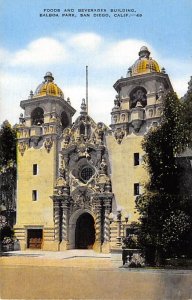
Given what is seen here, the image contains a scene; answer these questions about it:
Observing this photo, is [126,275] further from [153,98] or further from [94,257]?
[153,98]

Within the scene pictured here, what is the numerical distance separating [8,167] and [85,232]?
5439 mm

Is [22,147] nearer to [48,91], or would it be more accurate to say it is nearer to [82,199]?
[48,91]

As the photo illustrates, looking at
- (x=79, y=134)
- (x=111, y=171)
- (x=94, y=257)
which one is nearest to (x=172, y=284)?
(x=94, y=257)

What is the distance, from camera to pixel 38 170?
21.5 meters

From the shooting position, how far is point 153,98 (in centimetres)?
1988

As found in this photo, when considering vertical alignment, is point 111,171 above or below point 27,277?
above

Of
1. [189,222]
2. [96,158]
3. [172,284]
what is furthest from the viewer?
[96,158]

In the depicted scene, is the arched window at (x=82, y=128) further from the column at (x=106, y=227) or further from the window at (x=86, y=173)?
the column at (x=106, y=227)

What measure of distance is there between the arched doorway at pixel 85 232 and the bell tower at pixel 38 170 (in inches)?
53.9

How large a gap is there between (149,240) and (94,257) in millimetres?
3901

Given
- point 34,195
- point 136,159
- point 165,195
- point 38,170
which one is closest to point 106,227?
point 136,159

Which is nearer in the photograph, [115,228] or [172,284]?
[172,284]

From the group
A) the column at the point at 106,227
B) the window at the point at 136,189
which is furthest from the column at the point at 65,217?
the window at the point at 136,189

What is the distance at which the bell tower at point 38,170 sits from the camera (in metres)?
21.3
